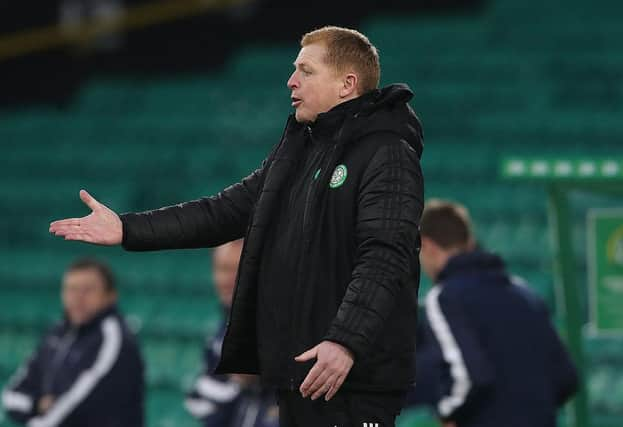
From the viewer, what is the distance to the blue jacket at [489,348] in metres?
4.12

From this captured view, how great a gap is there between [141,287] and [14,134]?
3.33m

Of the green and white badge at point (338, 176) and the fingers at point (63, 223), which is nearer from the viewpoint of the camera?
the green and white badge at point (338, 176)

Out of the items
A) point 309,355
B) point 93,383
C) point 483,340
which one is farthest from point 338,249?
point 93,383

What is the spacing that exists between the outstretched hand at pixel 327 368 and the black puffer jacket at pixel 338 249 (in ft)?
0.08

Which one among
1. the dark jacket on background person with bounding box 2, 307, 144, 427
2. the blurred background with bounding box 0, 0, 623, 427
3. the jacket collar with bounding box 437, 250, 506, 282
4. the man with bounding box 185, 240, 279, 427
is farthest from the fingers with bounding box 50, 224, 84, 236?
the blurred background with bounding box 0, 0, 623, 427

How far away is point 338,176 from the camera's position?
2.82 metres

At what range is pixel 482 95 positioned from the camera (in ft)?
35.4

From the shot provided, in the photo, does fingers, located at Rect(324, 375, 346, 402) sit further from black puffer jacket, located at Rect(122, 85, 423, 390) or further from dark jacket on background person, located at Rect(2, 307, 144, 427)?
dark jacket on background person, located at Rect(2, 307, 144, 427)

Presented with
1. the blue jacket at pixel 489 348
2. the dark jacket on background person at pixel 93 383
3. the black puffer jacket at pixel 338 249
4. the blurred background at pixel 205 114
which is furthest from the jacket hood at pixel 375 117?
the blurred background at pixel 205 114

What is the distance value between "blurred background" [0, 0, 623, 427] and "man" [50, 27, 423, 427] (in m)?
3.66

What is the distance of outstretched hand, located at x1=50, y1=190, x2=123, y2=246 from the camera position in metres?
2.98

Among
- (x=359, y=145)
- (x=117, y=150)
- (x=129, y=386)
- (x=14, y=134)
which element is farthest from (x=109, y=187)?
(x=359, y=145)

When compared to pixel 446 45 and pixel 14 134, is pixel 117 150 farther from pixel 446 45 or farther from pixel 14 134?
pixel 446 45

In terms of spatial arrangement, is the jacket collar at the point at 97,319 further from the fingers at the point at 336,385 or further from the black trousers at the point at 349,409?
the fingers at the point at 336,385
